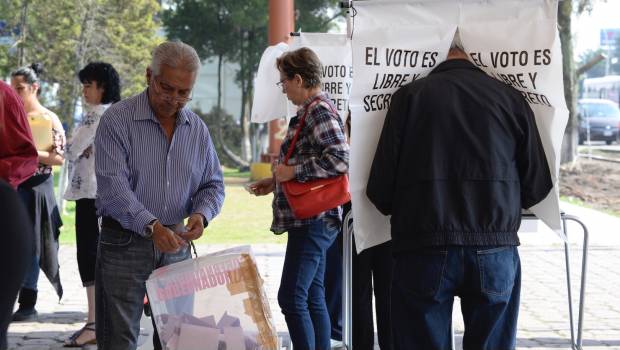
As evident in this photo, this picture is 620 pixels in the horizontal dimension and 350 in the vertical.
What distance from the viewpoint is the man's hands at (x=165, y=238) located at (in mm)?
3854

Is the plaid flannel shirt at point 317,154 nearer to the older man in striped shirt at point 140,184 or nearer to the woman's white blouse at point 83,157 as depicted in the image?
the older man in striped shirt at point 140,184

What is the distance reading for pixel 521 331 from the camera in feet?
23.2

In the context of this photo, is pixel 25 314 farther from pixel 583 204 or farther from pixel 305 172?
pixel 583 204

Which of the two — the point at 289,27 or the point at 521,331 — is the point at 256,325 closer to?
the point at 521,331

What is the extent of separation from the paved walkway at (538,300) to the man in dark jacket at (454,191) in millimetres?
2647

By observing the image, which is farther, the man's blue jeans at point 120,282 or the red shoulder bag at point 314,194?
the red shoulder bag at point 314,194

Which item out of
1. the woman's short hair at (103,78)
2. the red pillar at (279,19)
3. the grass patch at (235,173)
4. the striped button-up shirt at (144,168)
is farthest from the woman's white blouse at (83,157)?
the grass patch at (235,173)

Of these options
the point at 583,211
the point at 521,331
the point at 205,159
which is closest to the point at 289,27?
the point at 583,211

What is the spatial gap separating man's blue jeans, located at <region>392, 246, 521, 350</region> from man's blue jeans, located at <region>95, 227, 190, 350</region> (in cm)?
110

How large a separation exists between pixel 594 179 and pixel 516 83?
19.1 m

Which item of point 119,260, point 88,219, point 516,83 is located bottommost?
point 88,219

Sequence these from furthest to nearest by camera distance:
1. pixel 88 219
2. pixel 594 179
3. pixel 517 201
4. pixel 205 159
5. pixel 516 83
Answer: pixel 594 179 → pixel 88 219 → pixel 205 159 → pixel 516 83 → pixel 517 201

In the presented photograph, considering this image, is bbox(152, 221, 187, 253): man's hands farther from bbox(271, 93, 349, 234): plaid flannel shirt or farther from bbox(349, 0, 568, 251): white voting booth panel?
bbox(271, 93, 349, 234): plaid flannel shirt

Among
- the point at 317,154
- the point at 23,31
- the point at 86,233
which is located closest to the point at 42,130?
the point at 86,233
